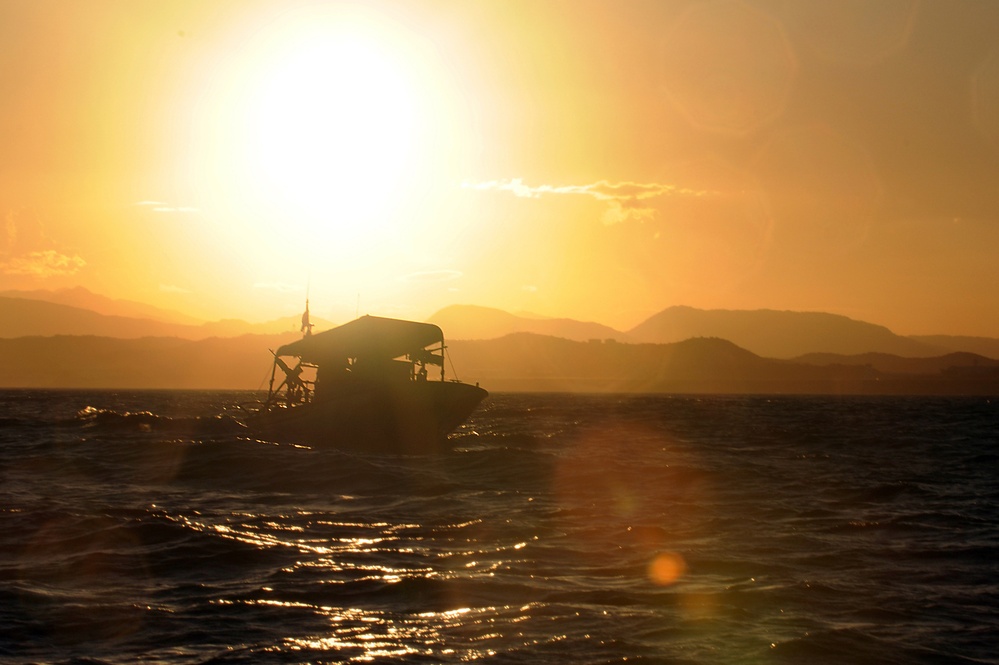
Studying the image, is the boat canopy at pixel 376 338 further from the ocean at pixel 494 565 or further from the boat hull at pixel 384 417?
the ocean at pixel 494 565

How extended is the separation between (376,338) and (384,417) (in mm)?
4293

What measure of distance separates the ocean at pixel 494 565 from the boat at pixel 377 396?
36.8 ft

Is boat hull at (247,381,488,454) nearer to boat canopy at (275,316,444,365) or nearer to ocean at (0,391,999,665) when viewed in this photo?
boat canopy at (275,316,444,365)

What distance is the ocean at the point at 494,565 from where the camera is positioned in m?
11.6

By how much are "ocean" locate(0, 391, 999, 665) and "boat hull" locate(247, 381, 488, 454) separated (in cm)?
1104

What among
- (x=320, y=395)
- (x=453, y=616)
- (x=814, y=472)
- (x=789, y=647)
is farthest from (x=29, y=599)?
(x=320, y=395)

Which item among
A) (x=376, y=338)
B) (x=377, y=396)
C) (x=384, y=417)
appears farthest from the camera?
(x=376, y=338)

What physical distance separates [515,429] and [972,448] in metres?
32.2

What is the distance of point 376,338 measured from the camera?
47.6 meters

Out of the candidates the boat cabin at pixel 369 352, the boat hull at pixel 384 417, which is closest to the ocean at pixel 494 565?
→ the boat hull at pixel 384 417

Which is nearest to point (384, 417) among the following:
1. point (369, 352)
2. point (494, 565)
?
point (369, 352)

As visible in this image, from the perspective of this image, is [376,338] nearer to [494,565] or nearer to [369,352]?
[369,352]

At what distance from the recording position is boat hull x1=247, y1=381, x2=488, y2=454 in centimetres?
4616

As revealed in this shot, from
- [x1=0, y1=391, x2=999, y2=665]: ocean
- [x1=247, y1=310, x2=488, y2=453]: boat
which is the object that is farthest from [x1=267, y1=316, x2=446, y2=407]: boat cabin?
[x1=0, y1=391, x2=999, y2=665]: ocean
